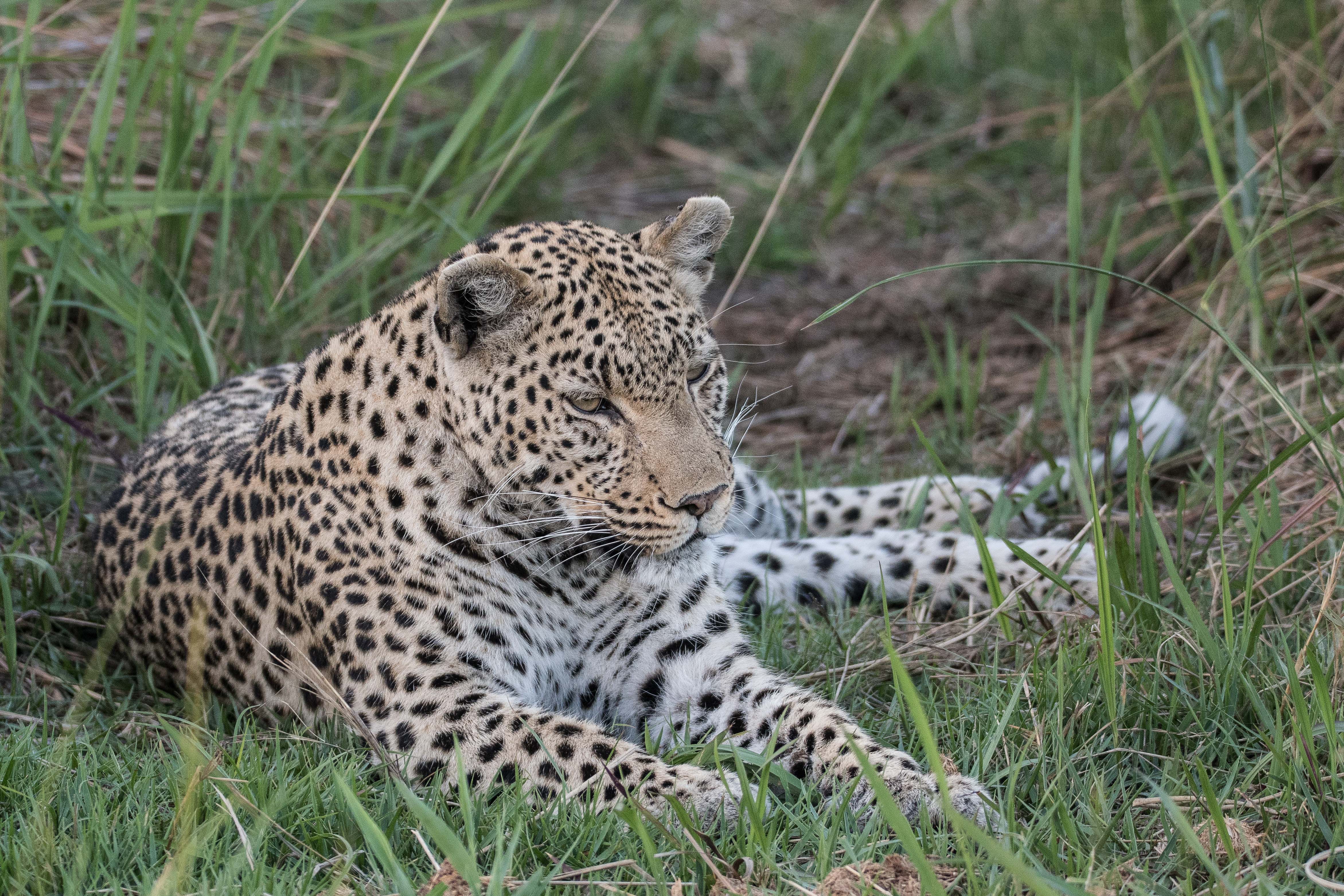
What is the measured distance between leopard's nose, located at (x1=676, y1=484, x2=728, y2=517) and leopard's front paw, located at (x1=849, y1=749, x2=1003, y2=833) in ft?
2.55

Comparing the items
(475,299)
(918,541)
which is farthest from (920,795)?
(918,541)

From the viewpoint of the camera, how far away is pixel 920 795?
335 cm

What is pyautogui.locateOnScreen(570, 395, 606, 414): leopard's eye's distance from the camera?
3.75 metres

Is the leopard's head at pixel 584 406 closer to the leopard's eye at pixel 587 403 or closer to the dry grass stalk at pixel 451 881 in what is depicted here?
the leopard's eye at pixel 587 403

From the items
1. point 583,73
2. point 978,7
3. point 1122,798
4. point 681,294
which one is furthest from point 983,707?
point 978,7

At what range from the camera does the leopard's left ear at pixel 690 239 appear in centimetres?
412

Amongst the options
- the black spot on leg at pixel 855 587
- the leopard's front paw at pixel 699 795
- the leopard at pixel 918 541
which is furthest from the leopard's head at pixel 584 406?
the black spot on leg at pixel 855 587

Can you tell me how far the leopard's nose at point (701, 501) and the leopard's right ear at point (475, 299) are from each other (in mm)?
655

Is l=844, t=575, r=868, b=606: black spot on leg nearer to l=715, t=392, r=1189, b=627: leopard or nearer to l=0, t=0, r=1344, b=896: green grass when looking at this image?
l=715, t=392, r=1189, b=627: leopard

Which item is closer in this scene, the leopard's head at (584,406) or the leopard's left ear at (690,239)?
the leopard's head at (584,406)

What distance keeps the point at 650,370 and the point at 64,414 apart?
263 cm

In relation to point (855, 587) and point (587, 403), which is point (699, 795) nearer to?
point (587, 403)

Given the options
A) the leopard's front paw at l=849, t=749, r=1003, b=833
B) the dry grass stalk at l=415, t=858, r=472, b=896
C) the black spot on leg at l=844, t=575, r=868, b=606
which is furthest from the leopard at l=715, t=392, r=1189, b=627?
the dry grass stalk at l=415, t=858, r=472, b=896

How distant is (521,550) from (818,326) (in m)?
4.03
